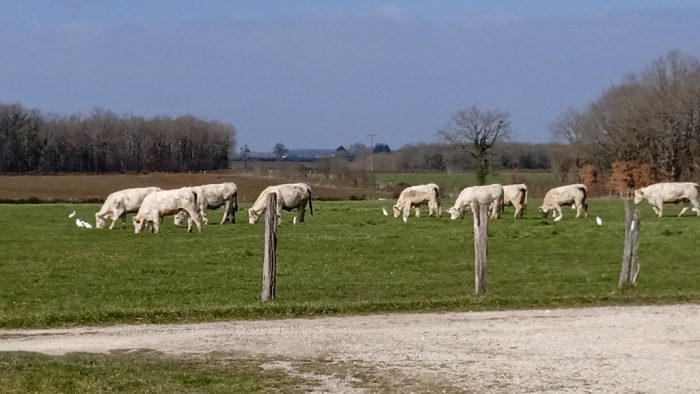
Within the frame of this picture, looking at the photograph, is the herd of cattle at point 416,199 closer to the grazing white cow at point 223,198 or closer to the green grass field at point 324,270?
the grazing white cow at point 223,198

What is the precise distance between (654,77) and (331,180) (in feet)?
99.8

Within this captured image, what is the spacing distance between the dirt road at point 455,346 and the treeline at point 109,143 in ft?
376

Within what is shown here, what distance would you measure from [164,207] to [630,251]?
70.2 feet

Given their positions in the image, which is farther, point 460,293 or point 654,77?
point 654,77

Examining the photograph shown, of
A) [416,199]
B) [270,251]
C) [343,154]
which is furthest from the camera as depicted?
[343,154]

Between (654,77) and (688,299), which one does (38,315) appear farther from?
(654,77)

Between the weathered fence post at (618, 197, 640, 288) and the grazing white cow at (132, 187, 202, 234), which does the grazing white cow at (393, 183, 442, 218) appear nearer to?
the grazing white cow at (132, 187, 202, 234)

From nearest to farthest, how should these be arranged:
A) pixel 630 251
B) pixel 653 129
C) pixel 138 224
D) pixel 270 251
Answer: pixel 270 251
pixel 630 251
pixel 138 224
pixel 653 129

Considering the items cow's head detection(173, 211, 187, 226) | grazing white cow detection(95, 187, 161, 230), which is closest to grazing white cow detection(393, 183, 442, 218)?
cow's head detection(173, 211, 187, 226)

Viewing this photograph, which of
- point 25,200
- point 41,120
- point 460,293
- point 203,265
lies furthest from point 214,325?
point 41,120

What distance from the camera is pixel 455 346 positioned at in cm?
1199

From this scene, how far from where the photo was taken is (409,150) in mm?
155000

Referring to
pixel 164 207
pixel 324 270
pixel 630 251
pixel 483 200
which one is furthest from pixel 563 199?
pixel 630 251

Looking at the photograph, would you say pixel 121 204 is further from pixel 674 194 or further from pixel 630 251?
pixel 630 251
